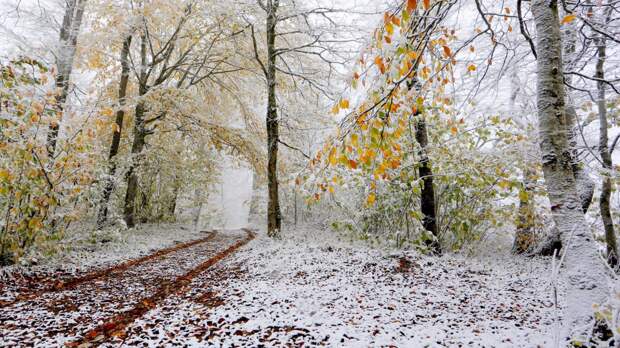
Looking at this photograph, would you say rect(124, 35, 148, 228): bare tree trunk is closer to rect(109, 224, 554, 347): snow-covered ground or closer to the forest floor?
the forest floor

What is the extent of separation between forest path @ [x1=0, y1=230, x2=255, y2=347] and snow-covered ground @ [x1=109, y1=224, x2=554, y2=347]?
1.04 feet

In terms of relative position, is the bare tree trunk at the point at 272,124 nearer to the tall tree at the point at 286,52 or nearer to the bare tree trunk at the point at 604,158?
the tall tree at the point at 286,52

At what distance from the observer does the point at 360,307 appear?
3875mm

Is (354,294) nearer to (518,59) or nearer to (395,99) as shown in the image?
(395,99)

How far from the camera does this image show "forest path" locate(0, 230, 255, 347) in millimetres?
3219

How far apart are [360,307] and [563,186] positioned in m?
2.42

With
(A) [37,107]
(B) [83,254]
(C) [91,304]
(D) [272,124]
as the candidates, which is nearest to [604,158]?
(D) [272,124]

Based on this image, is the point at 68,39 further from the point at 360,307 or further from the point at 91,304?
the point at 360,307

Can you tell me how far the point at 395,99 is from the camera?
8.96 feet

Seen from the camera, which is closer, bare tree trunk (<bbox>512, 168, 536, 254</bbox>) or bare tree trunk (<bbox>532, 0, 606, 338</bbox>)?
bare tree trunk (<bbox>532, 0, 606, 338</bbox>)

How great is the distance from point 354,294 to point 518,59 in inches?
183

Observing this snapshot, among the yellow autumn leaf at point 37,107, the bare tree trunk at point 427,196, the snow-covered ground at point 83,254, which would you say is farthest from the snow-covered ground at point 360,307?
the yellow autumn leaf at point 37,107

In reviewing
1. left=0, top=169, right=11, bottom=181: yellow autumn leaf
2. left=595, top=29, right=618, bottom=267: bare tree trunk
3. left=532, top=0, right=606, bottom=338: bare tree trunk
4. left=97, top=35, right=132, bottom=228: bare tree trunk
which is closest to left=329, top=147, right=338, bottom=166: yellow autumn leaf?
left=532, top=0, right=606, bottom=338: bare tree trunk

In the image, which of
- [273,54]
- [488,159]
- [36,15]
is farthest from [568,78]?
[36,15]
